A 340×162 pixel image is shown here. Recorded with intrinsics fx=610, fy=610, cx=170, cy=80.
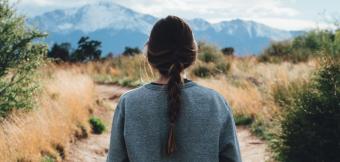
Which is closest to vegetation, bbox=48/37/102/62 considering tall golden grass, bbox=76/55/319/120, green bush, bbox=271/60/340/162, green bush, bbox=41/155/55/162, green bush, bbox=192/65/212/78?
green bush, bbox=192/65/212/78

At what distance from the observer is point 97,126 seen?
1106 centimetres

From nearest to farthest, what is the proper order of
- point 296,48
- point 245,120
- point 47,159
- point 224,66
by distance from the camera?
point 47,159
point 245,120
point 224,66
point 296,48

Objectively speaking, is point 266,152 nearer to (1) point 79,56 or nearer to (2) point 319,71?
(2) point 319,71

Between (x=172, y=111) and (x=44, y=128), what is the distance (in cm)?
589

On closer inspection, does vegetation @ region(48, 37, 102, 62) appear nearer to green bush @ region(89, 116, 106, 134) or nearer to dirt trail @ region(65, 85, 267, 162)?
green bush @ region(89, 116, 106, 134)

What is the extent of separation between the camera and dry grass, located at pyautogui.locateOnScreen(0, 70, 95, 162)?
7.63 metres

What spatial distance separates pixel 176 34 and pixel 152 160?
0.67m

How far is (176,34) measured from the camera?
125 inches

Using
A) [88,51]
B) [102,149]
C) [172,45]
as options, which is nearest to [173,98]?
[172,45]

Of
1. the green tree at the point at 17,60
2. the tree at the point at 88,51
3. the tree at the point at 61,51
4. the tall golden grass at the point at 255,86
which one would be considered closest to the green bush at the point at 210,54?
the tall golden grass at the point at 255,86

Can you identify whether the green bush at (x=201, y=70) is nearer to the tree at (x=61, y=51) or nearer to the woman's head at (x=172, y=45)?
the tree at (x=61, y=51)

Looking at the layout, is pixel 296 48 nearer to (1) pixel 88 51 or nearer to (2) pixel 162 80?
(1) pixel 88 51

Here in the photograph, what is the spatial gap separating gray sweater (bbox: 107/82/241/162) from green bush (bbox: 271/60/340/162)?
405 centimetres

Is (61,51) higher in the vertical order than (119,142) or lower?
lower
